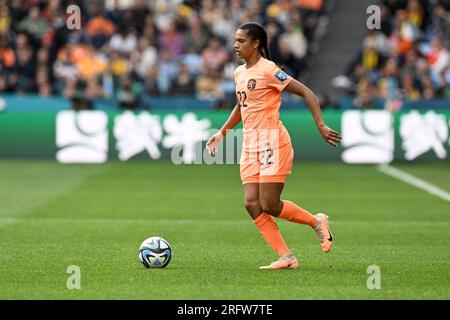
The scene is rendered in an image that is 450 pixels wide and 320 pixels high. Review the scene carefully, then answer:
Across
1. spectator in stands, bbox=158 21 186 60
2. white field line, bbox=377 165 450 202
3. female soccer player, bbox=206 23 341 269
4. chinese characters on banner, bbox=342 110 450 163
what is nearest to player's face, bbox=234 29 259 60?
female soccer player, bbox=206 23 341 269

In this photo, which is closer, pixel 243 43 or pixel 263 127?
pixel 243 43

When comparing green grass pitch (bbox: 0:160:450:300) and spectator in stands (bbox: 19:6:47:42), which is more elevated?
spectator in stands (bbox: 19:6:47:42)

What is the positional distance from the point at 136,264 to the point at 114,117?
14.1m

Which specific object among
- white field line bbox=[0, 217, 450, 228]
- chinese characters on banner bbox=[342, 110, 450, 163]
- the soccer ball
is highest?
chinese characters on banner bbox=[342, 110, 450, 163]

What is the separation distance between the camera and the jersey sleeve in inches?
421

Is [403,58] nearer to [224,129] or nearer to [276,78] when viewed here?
[224,129]

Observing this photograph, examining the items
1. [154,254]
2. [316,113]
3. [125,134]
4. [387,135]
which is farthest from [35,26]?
[316,113]

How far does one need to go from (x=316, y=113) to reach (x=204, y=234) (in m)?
3.86

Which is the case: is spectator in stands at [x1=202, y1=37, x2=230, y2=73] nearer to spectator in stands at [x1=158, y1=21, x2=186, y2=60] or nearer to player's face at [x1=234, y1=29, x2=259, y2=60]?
spectator in stands at [x1=158, y1=21, x2=186, y2=60]

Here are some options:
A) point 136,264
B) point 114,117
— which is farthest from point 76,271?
point 114,117

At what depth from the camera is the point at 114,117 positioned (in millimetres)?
25109

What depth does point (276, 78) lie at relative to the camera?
10.7 meters

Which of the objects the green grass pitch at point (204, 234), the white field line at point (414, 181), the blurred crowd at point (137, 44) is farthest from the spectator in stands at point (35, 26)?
the white field line at point (414, 181)

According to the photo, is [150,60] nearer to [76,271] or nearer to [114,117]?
[114,117]
